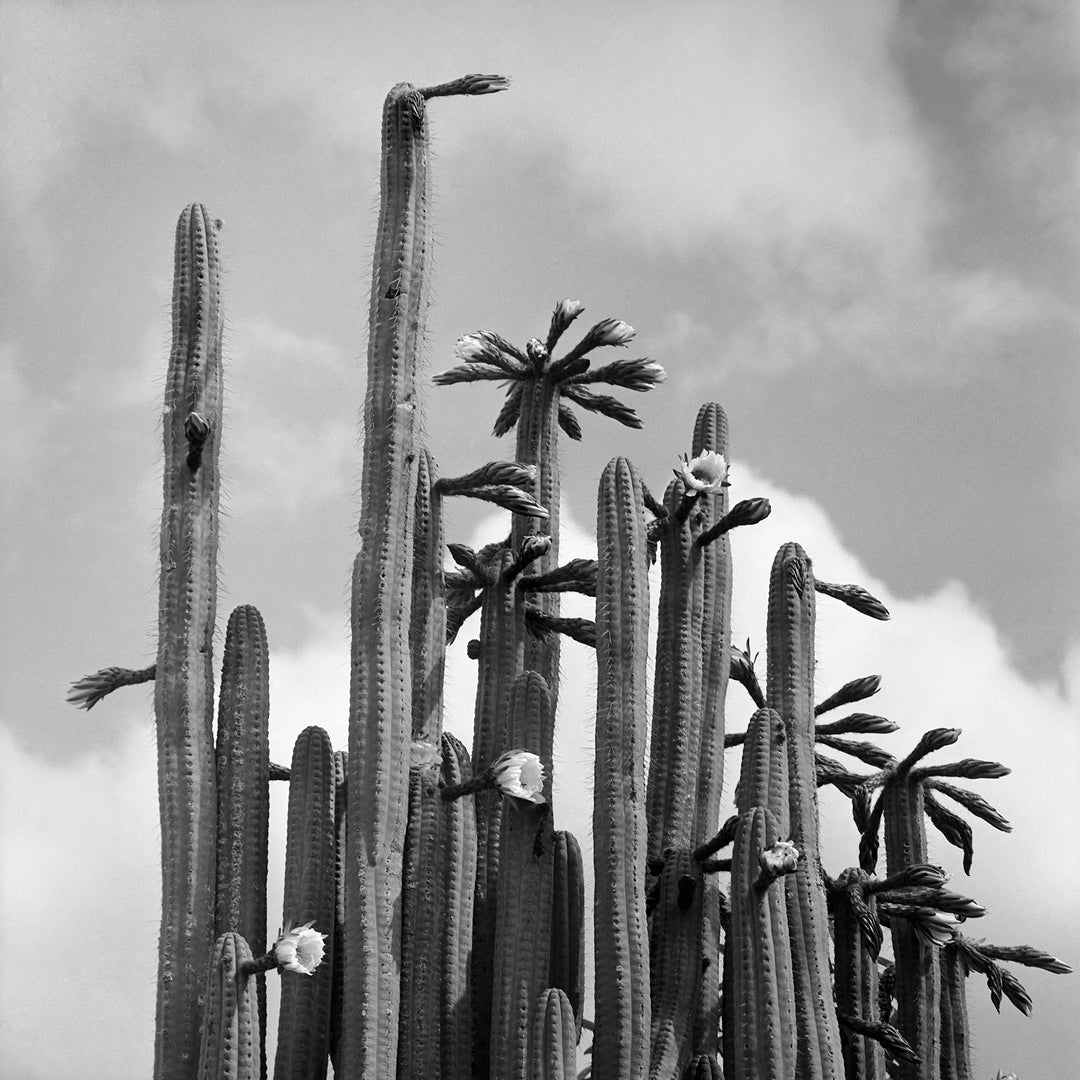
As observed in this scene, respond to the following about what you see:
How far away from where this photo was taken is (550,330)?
433 inches

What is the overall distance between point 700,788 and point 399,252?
371 cm

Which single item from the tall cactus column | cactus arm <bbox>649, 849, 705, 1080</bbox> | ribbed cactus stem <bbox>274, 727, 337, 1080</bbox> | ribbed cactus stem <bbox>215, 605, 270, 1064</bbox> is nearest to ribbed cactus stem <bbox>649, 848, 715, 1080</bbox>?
cactus arm <bbox>649, 849, 705, 1080</bbox>

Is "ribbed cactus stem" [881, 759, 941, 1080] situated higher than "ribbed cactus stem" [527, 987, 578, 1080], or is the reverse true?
"ribbed cactus stem" [881, 759, 941, 1080]

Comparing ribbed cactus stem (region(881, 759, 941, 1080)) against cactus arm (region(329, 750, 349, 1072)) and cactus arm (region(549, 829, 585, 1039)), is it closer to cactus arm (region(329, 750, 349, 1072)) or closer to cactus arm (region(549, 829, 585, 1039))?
cactus arm (region(549, 829, 585, 1039))

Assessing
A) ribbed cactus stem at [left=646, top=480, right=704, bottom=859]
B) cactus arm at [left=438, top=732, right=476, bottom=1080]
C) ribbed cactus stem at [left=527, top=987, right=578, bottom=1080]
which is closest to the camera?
ribbed cactus stem at [left=527, top=987, right=578, bottom=1080]

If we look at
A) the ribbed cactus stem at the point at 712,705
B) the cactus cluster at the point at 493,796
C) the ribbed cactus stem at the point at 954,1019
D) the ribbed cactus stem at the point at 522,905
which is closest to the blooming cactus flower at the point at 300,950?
the cactus cluster at the point at 493,796

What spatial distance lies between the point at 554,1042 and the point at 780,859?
5.05 feet

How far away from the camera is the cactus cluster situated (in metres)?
9.11

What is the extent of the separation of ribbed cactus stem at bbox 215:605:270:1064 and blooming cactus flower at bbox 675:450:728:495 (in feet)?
9.01

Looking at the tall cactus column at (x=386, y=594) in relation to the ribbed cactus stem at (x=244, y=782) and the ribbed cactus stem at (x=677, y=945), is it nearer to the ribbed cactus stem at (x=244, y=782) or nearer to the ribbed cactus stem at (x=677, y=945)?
the ribbed cactus stem at (x=244, y=782)

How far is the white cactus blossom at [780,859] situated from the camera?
911 cm

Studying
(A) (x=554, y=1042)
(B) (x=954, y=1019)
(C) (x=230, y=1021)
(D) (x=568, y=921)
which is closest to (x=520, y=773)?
(D) (x=568, y=921)

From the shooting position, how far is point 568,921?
31.9 ft

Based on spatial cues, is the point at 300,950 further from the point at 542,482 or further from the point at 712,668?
the point at 542,482
